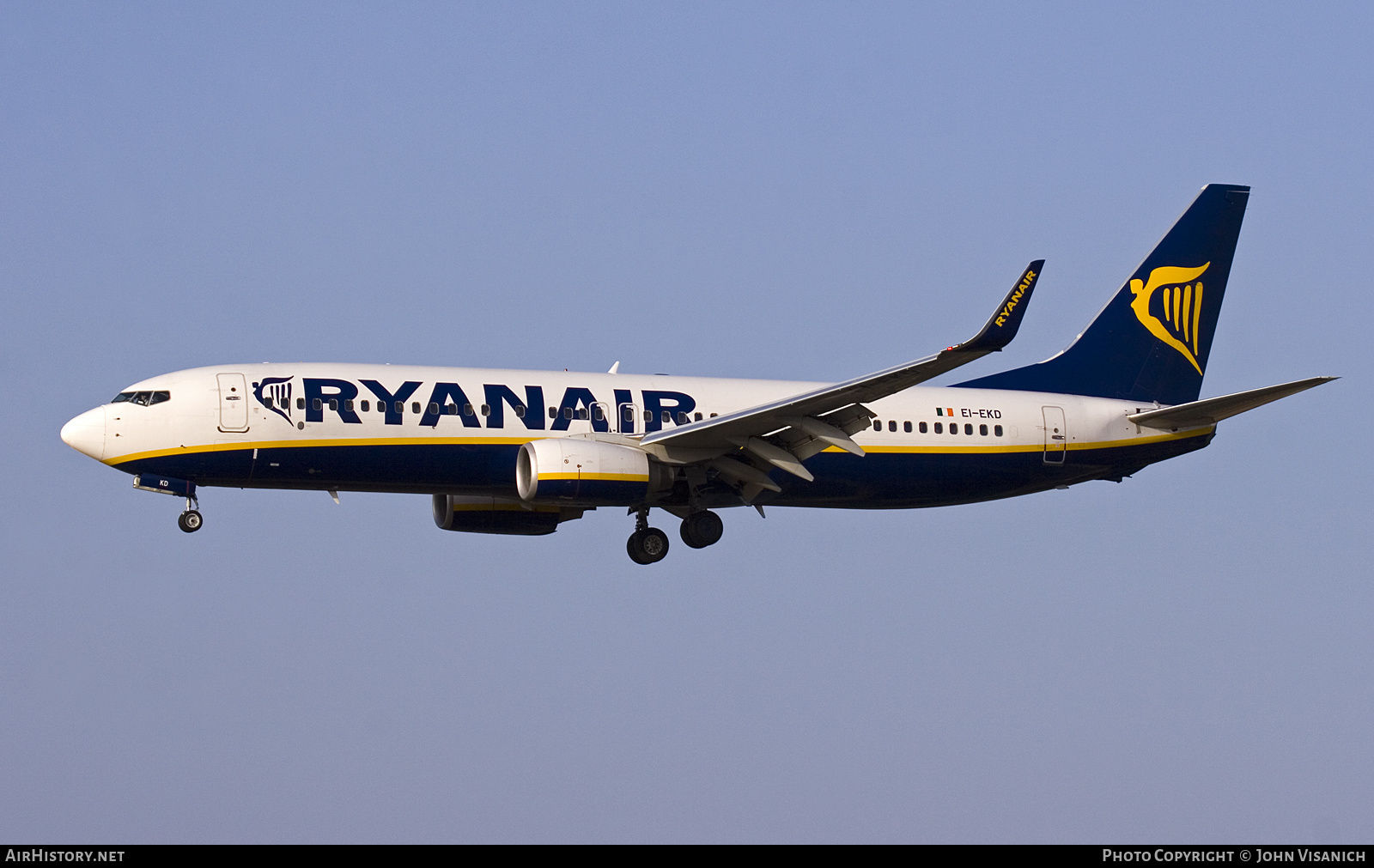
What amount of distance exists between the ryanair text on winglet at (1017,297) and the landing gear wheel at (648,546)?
474 inches

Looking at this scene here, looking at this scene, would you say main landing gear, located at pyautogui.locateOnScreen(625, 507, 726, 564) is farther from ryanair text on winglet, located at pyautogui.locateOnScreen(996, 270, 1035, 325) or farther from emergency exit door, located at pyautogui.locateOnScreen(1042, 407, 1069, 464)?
ryanair text on winglet, located at pyautogui.locateOnScreen(996, 270, 1035, 325)

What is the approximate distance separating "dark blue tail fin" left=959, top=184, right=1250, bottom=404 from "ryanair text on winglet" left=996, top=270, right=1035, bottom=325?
11.7 meters

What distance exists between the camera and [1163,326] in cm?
4950

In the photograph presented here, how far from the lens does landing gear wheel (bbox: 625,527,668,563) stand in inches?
1750

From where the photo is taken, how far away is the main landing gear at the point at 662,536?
44000 millimetres

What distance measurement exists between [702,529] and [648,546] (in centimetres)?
143

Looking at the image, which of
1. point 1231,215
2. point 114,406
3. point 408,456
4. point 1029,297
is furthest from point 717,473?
point 1231,215

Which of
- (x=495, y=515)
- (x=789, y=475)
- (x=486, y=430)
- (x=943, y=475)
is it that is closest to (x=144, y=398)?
(x=486, y=430)

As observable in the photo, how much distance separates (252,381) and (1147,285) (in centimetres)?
2371

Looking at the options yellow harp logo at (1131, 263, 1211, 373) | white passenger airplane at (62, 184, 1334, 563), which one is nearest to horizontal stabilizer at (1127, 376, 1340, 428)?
white passenger airplane at (62, 184, 1334, 563)

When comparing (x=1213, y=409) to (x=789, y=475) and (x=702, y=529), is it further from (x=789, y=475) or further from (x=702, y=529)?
(x=702, y=529)

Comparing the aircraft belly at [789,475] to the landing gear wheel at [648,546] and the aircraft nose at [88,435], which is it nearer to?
the aircraft nose at [88,435]

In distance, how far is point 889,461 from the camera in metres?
44.6
